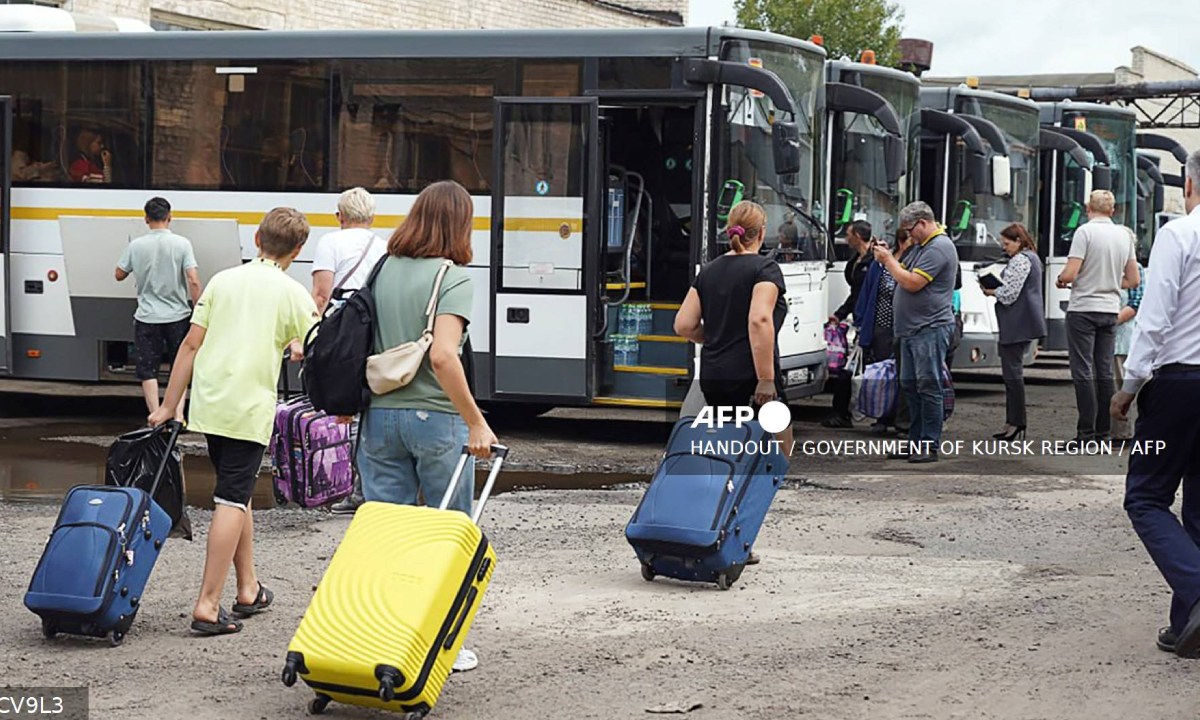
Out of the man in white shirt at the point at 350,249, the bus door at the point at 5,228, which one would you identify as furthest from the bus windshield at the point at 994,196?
the bus door at the point at 5,228

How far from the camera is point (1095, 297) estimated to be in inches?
522

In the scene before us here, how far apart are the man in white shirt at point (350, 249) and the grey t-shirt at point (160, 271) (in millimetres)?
2738

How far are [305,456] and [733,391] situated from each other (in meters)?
2.59

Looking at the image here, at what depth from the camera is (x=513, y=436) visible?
14602mm

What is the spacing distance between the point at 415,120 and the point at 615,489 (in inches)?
160

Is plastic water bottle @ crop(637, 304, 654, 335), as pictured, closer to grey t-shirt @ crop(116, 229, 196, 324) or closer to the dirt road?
grey t-shirt @ crop(116, 229, 196, 324)

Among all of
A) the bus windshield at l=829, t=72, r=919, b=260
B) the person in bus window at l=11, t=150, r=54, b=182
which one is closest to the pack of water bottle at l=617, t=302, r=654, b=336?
the bus windshield at l=829, t=72, r=919, b=260

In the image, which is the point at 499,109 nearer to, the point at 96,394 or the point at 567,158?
the point at 567,158

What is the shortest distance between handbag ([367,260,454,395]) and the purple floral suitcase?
333cm

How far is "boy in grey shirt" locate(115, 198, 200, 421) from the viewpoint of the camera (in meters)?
13.3

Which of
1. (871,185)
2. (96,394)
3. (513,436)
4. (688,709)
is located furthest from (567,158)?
(688,709)

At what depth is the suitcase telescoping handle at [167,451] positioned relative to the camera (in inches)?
284

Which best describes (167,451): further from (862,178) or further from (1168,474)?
(862,178)

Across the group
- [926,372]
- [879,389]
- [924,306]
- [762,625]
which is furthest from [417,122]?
[762,625]
